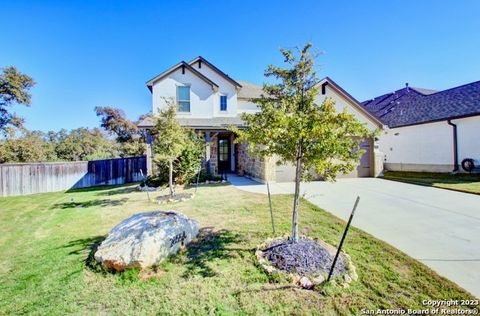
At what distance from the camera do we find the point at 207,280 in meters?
3.38

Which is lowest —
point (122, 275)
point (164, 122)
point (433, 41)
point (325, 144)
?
point (122, 275)

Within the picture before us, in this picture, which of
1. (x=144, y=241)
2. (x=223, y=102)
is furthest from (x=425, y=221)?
(x=223, y=102)

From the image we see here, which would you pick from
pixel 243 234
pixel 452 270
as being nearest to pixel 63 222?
pixel 243 234

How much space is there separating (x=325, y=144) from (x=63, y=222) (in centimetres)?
757

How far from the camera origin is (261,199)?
8.30 m

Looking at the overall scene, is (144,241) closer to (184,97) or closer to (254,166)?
(254,166)

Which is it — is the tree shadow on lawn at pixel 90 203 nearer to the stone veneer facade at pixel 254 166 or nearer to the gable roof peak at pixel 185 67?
the stone veneer facade at pixel 254 166

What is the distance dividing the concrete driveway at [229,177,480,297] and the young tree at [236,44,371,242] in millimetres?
2151

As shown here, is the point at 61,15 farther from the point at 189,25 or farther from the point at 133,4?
the point at 189,25

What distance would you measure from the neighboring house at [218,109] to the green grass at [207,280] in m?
7.31

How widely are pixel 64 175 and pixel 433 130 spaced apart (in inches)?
937

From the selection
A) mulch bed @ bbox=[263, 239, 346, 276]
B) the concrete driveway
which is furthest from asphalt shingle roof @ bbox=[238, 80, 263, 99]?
mulch bed @ bbox=[263, 239, 346, 276]

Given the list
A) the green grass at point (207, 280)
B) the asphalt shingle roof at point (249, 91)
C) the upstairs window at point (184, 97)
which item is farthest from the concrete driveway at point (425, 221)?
the asphalt shingle roof at point (249, 91)

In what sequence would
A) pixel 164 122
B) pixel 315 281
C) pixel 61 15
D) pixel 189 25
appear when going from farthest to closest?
1. pixel 189 25
2. pixel 61 15
3. pixel 164 122
4. pixel 315 281
